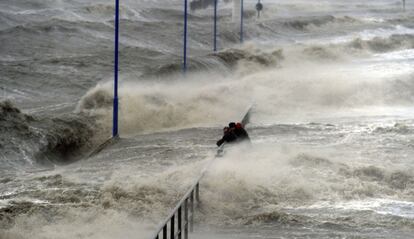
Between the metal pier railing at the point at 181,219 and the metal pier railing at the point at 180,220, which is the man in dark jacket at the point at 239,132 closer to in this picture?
the metal pier railing at the point at 181,219

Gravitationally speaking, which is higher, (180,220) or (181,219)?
(180,220)

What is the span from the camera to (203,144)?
47.0 ft

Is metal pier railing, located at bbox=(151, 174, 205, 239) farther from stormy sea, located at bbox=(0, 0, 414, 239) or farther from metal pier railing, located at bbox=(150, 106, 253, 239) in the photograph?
stormy sea, located at bbox=(0, 0, 414, 239)

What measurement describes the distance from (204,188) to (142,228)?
1657mm

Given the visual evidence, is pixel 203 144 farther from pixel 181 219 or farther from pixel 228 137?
pixel 181 219

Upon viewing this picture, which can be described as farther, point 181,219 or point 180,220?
point 181,219

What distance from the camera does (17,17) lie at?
48375mm

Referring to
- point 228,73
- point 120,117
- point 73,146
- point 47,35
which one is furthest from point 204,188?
point 47,35

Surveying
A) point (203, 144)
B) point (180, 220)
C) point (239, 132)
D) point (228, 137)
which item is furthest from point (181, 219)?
point (203, 144)

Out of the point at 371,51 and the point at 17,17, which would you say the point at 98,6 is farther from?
the point at 371,51

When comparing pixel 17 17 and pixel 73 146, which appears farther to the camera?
pixel 17 17

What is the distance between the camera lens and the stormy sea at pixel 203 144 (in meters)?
9.12

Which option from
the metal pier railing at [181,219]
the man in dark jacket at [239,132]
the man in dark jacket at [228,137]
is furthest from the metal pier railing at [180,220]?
the man in dark jacket at [239,132]

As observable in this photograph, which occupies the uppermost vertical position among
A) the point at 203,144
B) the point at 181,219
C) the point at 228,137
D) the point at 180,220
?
the point at 180,220
